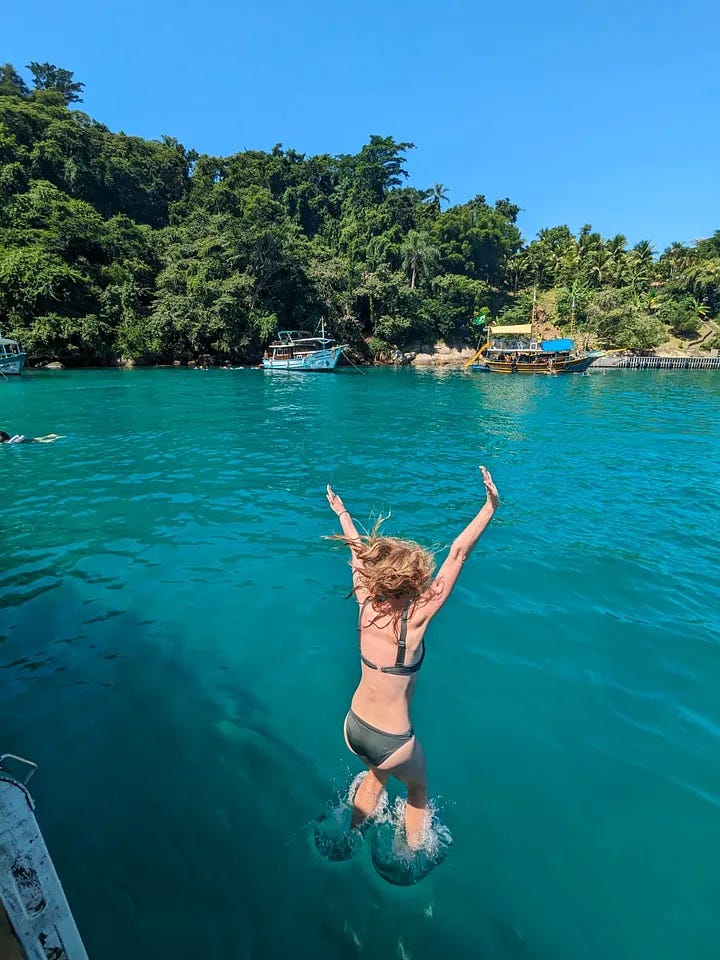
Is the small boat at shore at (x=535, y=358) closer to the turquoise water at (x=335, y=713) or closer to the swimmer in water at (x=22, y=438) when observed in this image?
the turquoise water at (x=335, y=713)

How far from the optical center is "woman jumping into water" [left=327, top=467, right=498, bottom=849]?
9.02ft

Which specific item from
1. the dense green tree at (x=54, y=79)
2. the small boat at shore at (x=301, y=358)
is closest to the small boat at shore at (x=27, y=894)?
the small boat at shore at (x=301, y=358)

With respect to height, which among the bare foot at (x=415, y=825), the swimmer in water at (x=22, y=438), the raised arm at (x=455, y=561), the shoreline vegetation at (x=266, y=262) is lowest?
the bare foot at (x=415, y=825)

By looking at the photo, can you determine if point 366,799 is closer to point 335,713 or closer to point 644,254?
point 335,713

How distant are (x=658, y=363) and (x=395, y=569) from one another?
69.9m

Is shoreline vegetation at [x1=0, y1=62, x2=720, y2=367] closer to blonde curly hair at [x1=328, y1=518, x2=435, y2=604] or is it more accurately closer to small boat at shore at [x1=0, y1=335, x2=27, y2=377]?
small boat at shore at [x1=0, y1=335, x2=27, y2=377]

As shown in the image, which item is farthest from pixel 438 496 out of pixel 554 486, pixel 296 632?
pixel 296 632

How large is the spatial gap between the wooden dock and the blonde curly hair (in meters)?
63.3

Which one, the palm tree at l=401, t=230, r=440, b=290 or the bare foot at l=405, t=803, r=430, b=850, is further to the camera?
the palm tree at l=401, t=230, r=440, b=290

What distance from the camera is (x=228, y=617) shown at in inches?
249

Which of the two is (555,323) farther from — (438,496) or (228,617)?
(228,617)

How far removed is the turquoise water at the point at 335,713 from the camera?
312 centimetres

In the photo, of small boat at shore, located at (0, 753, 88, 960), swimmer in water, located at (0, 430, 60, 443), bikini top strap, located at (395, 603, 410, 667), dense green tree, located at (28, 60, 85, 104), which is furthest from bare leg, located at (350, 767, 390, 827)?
dense green tree, located at (28, 60, 85, 104)

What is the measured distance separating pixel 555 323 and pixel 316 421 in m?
64.9
